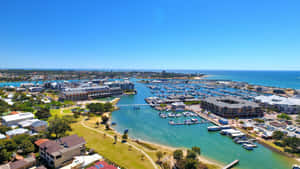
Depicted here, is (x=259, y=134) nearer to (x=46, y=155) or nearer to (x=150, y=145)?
(x=150, y=145)

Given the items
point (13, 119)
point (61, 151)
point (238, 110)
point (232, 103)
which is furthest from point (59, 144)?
point (232, 103)

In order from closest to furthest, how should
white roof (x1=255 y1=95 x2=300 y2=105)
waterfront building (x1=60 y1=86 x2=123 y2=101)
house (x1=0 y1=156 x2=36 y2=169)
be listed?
house (x1=0 y1=156 x2=36 y2=169)
white roof (x1=255 y1=95 x2=300 y2=105)
waterfront building (x1=60 y1=86 x2=123 y2=101)

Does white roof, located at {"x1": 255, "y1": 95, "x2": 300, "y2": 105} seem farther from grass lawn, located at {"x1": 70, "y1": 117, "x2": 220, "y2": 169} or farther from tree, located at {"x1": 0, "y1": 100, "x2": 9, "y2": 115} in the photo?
tree, located at {"x1": 0, "y1": 100, "x2": 9, "y2": 115}

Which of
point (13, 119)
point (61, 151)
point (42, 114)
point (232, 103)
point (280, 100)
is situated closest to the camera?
point (61, 151)

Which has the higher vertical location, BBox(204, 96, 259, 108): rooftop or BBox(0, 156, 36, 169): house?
BBox(204, 96, 259, 108): rooftop

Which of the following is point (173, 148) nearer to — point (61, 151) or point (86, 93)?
point (61, 151)

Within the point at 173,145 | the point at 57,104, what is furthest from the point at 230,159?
the point at 57,104

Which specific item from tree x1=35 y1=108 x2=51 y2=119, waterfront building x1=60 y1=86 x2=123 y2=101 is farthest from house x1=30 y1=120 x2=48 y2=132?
waterfront building x1=60 y1=86 x2=123 y2=101
